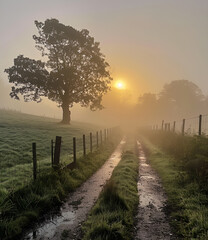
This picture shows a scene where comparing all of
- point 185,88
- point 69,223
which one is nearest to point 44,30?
point 69,223

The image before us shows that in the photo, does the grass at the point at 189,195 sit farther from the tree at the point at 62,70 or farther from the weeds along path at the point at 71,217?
the tree at the point at 62,70

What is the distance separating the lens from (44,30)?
38.9 metres

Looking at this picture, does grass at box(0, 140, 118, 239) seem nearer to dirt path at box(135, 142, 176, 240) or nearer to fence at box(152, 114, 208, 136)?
dirt path at box(135, 142, 176, 240)

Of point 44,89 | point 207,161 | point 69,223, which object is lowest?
point 69,223

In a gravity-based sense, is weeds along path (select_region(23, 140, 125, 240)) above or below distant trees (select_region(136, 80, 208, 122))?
below

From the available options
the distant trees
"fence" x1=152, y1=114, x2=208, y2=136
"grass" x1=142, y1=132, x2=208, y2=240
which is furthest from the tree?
the distant trees

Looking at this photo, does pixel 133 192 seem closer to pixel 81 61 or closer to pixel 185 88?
pixel 81 61

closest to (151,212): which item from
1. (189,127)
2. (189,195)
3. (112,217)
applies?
(112,217)

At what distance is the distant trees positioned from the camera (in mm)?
88375

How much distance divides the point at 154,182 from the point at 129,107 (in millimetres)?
111110

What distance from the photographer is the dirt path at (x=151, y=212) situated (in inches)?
254

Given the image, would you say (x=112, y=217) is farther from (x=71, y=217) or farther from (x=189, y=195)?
(x=189, y=195)

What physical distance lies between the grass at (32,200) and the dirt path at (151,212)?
3.65m

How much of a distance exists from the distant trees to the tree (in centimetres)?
5608
